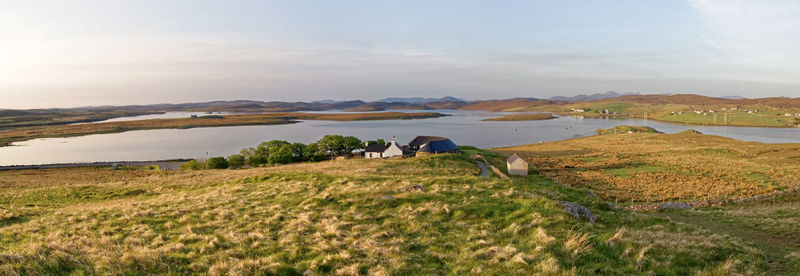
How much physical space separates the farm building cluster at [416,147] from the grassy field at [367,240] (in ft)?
142

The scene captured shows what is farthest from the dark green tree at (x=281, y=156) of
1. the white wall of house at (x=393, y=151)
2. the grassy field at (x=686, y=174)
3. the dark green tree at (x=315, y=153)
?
the grassy field at (x=686, y=174)

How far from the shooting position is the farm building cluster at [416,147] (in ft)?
201

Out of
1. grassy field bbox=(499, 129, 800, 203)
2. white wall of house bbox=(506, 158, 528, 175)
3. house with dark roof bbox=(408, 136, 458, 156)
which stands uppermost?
house with dark roof bbox=(408, 136, 458, 156)

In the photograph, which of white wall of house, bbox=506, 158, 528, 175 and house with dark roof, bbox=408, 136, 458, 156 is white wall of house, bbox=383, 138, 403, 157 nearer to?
house with dark roof, bbox=408, 136, 458, 156

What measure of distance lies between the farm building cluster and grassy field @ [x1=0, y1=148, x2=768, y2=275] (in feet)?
142

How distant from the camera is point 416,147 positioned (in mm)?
69062

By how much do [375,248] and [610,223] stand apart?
9155 millimetres

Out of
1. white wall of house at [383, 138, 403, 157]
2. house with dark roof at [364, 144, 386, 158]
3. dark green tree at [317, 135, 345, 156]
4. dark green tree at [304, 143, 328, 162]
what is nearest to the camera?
white wall of house at [383, 138, 403, 157]

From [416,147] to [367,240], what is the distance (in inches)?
2311

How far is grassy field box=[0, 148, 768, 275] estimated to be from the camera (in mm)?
8172

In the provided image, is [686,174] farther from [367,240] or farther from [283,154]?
[283,154]

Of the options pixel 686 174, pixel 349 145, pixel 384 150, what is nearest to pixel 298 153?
pixel 349 145

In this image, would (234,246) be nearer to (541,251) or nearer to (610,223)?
(541,251)

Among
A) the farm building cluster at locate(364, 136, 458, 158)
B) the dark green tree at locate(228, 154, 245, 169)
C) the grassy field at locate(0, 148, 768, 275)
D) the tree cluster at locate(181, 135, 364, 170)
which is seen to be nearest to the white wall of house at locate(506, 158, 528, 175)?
the farm building cluster at locate(364, 136, 458, 158)
